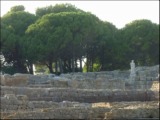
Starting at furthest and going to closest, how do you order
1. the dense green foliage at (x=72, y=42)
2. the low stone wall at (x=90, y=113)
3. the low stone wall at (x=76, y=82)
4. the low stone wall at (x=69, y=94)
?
the dense green foliage at (x=72, y=42)
the low stone wall at (x=76, y=82)
the low stone wall at (x=69, y=94)
the low stone wall at (x=90, y=113)

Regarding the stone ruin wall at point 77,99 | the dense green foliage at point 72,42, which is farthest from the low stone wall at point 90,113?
the dense green foliage at point 72,42

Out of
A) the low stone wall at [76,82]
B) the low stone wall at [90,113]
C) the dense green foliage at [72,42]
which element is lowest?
the low stone wall at [90,113]

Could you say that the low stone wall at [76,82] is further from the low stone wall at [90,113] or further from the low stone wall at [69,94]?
the low stone wall at [90,113]

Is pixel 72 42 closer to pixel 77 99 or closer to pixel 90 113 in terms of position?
pixel 77 99

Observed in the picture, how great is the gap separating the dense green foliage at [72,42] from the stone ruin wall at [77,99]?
440 inches

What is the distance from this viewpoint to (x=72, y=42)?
48.5 meters

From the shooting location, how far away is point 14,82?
2561 centimetres

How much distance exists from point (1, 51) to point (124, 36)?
44.0 feet

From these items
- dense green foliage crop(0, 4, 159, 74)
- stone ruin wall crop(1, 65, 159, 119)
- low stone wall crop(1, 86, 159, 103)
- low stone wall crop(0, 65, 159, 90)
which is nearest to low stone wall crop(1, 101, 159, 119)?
stone ruin wall crop(1, 65, 159, 119)

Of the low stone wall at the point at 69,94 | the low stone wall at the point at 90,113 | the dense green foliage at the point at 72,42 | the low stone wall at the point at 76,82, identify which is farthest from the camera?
the dense green foliage at the point at 72,42

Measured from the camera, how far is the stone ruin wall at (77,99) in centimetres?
1217

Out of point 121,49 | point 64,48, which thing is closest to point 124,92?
point 64,48

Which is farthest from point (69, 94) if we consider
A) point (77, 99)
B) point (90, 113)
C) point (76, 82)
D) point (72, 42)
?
point (72, 42)

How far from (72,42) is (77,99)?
28780mm
